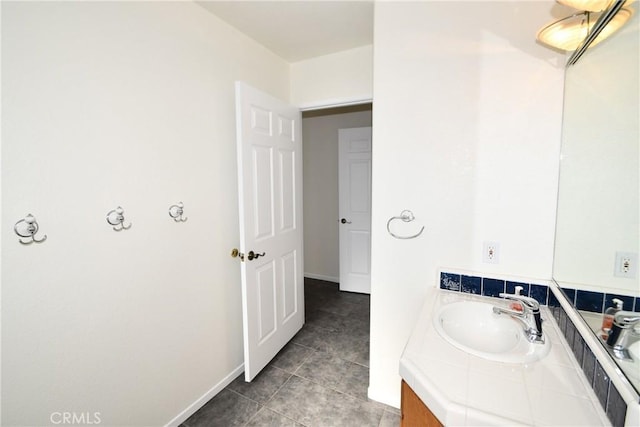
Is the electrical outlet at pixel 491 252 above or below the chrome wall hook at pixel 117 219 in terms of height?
A: below

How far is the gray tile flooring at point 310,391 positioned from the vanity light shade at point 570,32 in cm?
206

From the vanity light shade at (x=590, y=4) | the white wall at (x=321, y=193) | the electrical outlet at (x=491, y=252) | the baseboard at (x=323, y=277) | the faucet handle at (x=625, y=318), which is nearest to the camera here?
the faucet handle at (x=625, y=318)

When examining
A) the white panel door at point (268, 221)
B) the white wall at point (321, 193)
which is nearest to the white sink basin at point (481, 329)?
the white panel door at point (268, 221)

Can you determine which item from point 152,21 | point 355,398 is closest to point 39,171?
point 152,21

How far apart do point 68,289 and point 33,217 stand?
315mm

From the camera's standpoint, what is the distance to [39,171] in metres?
1.06

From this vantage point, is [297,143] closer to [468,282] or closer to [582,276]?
[468,282]

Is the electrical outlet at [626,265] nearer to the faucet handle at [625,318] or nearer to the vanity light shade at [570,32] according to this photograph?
the faucet handle at [625,318]

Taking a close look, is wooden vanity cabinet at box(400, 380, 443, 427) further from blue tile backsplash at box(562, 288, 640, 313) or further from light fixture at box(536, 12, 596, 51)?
light fixture at box(536, 12, 596, 51)

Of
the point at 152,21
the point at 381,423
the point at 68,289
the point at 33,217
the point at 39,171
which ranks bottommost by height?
the point at 381,423

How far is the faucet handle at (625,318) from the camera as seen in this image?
809mm

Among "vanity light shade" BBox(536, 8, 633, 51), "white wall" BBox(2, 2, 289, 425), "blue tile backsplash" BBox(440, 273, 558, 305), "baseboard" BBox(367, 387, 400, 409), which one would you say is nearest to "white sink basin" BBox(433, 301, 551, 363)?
"blue tile backsplash" BBox(440, 273, 558, 305)

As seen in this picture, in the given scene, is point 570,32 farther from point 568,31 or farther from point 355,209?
point 355,209

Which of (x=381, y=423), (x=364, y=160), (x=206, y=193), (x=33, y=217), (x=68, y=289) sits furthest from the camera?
(x=364, y=160)
